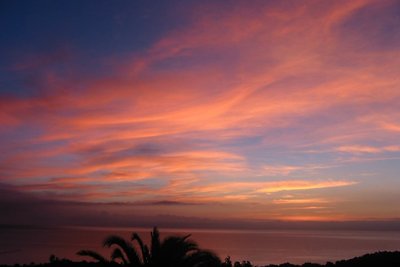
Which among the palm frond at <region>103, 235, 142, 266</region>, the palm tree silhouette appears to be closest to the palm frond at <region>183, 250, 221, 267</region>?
the palm tree silhouette

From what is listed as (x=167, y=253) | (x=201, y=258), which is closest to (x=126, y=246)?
(x=167, y=253)

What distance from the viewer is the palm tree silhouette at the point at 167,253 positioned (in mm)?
14203

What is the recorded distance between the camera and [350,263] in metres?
21.8

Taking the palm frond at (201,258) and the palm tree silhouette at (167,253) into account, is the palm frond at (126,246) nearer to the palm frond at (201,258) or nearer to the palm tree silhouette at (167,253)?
the palm tree silhouette at (167,253)

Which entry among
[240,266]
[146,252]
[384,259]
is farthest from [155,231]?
[384,259]

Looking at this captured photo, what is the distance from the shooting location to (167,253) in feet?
46.6

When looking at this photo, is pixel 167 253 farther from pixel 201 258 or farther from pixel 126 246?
pixel 126 246

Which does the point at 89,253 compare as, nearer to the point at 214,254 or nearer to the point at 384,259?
Result: the point at 214,254

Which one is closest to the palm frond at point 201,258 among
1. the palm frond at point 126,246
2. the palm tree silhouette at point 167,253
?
the palm tree silhouette at point 167,253

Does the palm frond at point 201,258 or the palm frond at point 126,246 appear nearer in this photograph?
the palm frond at point 201,258

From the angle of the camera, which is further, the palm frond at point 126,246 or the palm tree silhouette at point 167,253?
the palm frond at point 126,246

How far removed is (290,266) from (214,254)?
1015cm

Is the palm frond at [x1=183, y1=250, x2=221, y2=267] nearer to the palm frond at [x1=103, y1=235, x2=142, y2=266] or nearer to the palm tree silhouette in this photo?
the palm tree silhouette

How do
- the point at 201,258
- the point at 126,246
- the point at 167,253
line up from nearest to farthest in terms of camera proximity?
the point at 167,253, the point at 201,258, the point at 126,246
